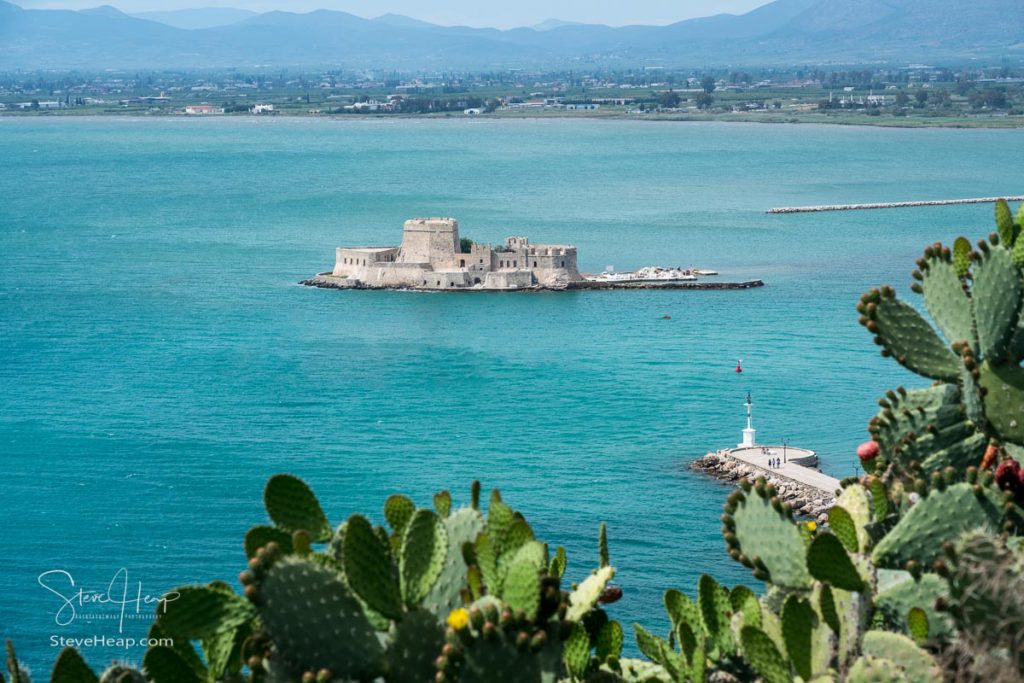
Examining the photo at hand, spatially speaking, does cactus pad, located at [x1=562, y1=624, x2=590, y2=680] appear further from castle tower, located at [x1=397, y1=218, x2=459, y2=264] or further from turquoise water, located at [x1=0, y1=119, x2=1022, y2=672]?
castle tower, located at [x1=397, y1=218, x2=459, y2=264]

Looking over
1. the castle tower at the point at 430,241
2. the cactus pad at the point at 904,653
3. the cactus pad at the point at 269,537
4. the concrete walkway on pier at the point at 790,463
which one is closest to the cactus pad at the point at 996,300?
the cactus pad at the point at 904,653

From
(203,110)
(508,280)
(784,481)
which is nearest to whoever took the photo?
(784,481)

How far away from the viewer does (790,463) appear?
25453 millimetres

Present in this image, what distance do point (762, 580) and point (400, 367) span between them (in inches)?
1309

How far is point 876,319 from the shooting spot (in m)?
4.57

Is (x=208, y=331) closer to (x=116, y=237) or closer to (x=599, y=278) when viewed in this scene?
(x=599, y=278)

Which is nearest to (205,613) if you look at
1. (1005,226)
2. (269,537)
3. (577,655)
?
(269,537)

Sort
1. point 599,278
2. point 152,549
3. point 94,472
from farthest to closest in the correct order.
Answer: point 599,278, point 94,472, point 152,549

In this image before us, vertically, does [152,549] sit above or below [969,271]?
below

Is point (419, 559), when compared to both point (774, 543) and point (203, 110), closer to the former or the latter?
point (774, 543)

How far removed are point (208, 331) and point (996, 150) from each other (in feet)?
233

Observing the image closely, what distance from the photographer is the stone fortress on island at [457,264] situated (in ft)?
159

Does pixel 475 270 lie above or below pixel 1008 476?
below

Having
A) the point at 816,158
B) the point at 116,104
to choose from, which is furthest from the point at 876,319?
the point at 116,104
